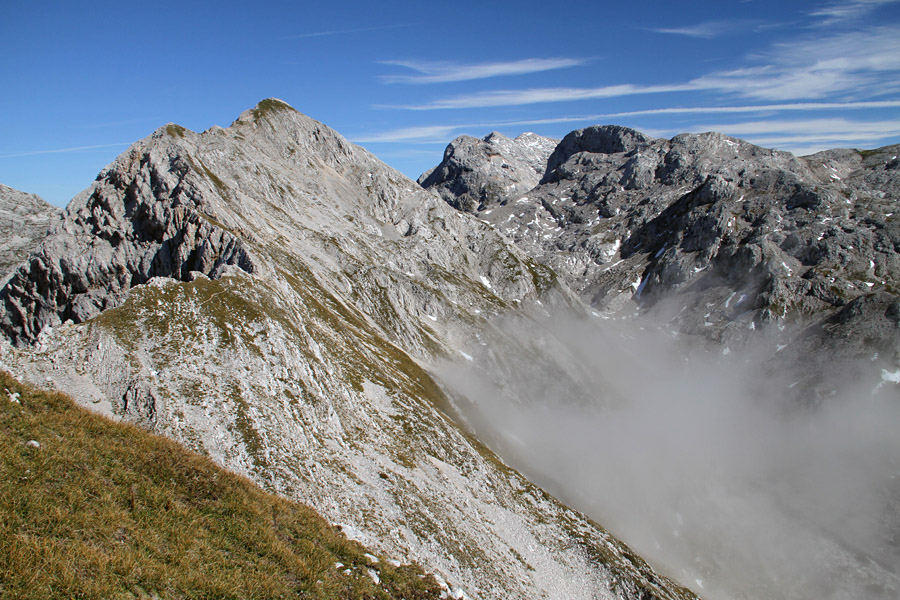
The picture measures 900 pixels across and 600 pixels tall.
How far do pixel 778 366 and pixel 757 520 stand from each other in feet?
289

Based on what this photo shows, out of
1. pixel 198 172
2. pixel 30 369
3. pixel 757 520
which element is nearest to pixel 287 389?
pixel 30 369

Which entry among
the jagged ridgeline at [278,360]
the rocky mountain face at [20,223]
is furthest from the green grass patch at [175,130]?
the rocky mountain face at [20,223]

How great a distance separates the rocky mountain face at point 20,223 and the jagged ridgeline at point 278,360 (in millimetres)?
22967

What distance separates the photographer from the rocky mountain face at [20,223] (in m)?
92.4

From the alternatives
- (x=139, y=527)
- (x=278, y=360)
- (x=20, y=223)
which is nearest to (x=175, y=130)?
(x=20, y=223)

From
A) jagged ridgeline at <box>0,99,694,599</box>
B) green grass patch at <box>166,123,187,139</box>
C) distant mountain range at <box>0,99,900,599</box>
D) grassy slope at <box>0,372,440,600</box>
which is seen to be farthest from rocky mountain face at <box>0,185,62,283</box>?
grassy slope at <box>0,372,440,600</box>

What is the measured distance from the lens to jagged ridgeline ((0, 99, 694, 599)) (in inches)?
1443

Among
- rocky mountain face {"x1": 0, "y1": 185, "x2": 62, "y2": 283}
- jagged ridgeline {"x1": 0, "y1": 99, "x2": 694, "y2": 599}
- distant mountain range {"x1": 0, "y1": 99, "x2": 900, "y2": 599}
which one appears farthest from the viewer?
rocky mountain face {"x1": 0, "y1": 185, "x2": 62, "y2": 283}

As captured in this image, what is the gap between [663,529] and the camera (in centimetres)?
9638

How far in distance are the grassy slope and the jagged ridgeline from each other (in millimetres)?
8098

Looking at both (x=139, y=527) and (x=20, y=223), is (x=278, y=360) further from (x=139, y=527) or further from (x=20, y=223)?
(x=20, y=223)

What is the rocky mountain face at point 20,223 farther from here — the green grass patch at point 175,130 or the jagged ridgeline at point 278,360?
the green grass patch at point 175,130

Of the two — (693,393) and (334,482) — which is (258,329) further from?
(693,393)

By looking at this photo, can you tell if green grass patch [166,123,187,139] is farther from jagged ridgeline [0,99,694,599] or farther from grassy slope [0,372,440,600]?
grassy slope [0,372,440,600]
